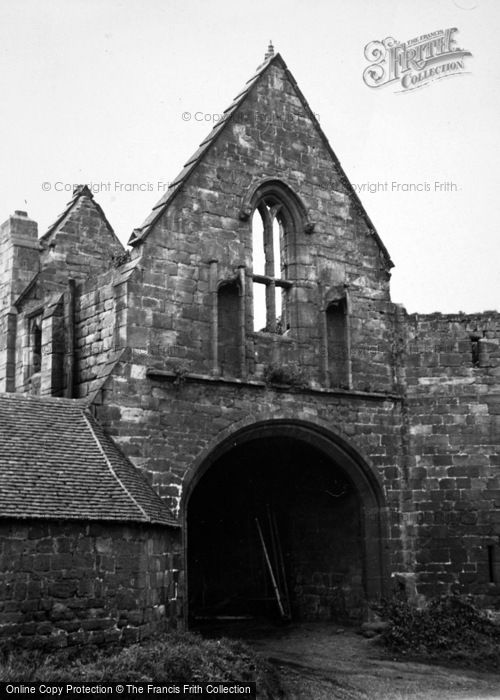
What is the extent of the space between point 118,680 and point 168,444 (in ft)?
19.9

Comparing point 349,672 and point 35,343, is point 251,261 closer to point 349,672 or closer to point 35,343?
point 35,343

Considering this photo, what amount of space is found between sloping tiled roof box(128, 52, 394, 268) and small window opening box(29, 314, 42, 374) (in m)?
4.94

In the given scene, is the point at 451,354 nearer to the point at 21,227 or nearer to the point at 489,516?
the point at 489,516

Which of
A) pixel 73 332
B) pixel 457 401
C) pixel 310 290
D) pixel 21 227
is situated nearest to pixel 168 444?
pixel 73 332

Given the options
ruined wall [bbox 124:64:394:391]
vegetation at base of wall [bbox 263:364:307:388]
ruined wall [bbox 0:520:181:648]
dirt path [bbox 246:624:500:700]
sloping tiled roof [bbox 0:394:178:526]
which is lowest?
dirt path [bbox 246:624:500:700]

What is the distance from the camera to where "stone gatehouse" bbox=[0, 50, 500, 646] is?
20141mm

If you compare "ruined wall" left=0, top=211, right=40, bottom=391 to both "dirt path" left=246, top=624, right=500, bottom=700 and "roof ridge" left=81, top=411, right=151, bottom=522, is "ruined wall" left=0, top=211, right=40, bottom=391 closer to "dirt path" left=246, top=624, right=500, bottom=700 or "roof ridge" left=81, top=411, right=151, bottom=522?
"roof ridge" left=81, top=411, right=151, bottom=522

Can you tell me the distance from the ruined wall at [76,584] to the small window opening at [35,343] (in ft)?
24.8

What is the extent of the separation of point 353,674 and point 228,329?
725cm

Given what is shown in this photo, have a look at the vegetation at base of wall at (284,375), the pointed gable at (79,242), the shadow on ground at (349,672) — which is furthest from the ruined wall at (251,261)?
the pointed gable at (79,242)

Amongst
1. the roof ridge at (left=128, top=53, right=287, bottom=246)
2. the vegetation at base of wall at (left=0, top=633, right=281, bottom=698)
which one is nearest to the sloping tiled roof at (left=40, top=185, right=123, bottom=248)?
the roof ridge at (left=128, top=53, right=287, bottom=246)

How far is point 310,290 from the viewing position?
2348 cm

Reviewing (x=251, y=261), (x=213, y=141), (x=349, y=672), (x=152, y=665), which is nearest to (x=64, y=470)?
(x=152, y=665)

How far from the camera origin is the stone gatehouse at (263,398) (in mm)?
20141
